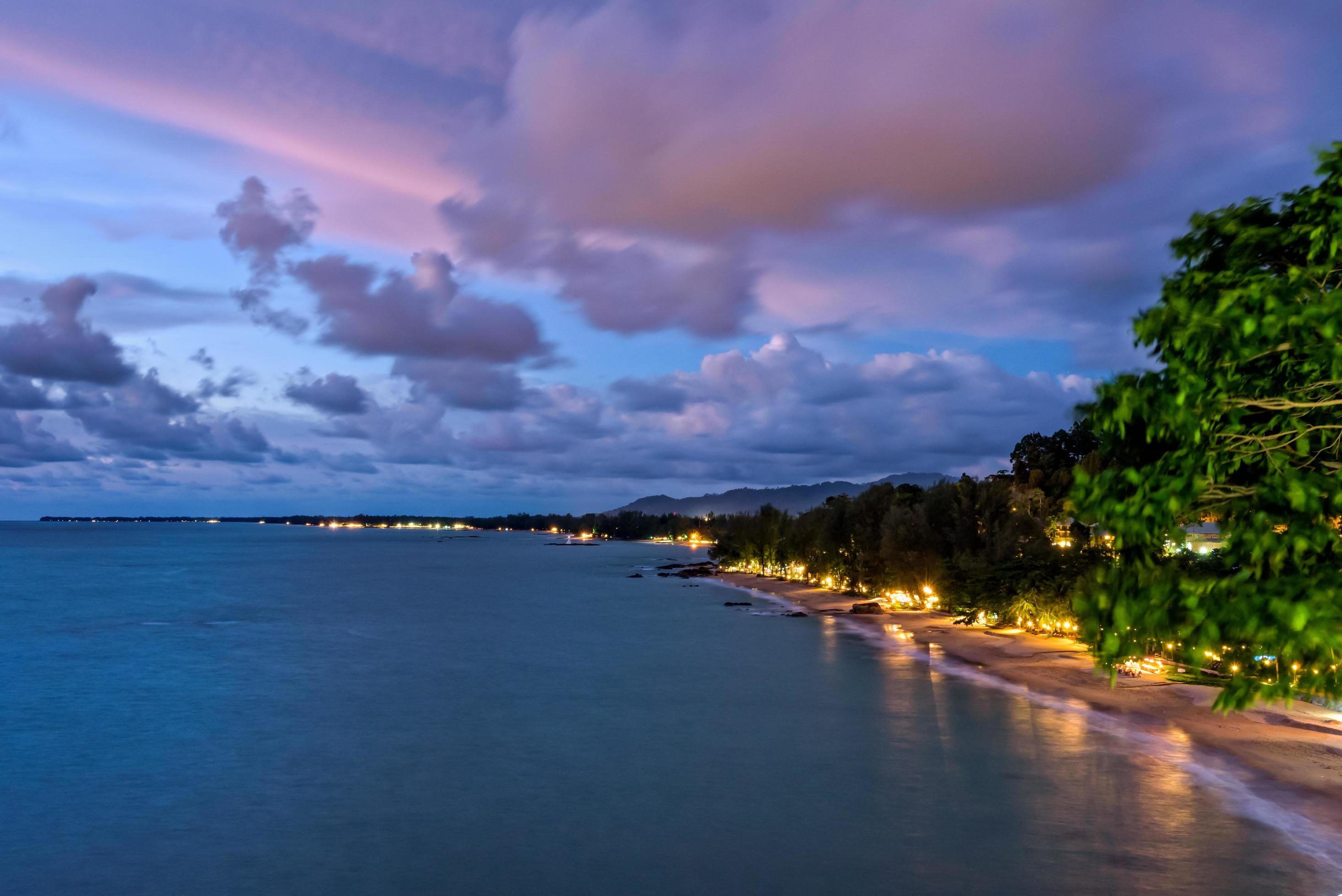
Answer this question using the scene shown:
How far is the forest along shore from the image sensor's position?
27.6m

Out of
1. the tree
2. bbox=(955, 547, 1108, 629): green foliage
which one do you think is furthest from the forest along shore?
the tree

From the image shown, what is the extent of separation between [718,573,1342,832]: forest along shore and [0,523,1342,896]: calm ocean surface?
7.90 ft

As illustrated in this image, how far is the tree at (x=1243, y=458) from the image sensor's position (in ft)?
18.7

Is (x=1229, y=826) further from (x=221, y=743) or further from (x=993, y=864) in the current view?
(x=221, y=743)

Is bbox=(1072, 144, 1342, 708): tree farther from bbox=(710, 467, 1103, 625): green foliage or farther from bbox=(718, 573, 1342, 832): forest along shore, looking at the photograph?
bbox=(710, 467, 1103, 625): green foliage

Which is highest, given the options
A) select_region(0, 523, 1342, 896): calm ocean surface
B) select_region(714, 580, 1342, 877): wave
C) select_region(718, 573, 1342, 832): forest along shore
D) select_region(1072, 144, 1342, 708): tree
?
select_region(1072, 144, 1342, 708): tree

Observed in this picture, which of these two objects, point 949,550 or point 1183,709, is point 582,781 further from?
point 949,550

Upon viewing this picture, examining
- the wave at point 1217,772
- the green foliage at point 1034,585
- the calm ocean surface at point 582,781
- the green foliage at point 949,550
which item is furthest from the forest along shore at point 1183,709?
the green foliage at point 949,550

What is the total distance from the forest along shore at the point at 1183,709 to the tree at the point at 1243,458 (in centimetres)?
598

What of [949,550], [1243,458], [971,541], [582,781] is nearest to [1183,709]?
[582,781]

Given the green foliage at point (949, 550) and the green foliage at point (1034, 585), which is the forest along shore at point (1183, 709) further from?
the green foliage at point (949, 550)

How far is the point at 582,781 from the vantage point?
1300 inches

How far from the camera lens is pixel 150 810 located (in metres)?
30.6

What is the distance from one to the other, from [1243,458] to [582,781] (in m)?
29.8
